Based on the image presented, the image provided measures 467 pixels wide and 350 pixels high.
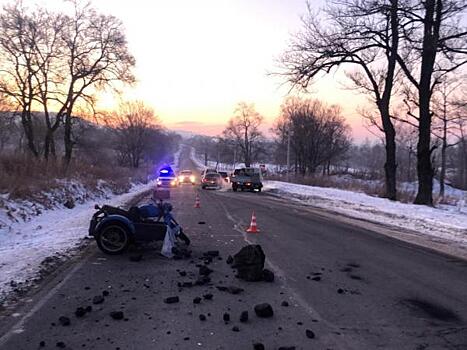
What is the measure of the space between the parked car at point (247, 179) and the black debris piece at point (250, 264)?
110 ft

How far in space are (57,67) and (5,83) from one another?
17.5 feet

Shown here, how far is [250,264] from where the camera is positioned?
27.7 feet

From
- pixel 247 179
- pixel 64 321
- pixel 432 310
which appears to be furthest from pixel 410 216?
pixel 247 179

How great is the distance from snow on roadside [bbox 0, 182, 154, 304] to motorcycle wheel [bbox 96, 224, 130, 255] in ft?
2.25

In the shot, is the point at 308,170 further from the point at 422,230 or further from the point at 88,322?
the point at 88,322

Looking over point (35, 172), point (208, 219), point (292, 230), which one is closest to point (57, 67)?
point (35, 172)

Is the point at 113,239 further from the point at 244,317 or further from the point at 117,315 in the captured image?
the point at 244,317

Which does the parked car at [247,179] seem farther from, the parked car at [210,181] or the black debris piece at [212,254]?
the black debris piece at [212,254]

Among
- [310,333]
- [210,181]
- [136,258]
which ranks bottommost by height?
[210,181]

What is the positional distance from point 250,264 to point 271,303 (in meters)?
1.66

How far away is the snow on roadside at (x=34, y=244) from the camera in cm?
835

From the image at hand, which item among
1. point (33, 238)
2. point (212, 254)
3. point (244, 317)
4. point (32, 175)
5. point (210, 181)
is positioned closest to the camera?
point (244, 317)

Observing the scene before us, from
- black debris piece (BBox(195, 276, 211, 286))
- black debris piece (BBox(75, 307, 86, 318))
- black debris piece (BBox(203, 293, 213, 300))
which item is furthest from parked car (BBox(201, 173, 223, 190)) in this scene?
black debris piece (BBox(75, 307, 86, 318))

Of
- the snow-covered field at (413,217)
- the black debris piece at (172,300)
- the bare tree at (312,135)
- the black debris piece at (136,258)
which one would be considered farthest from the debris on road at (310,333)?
the bare tree at (312,135)
